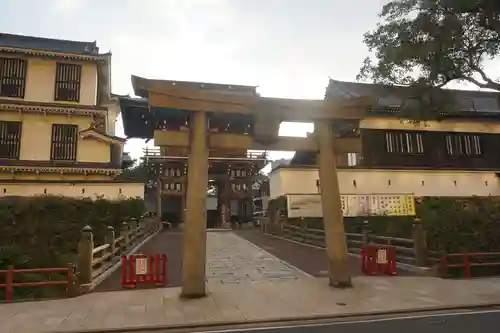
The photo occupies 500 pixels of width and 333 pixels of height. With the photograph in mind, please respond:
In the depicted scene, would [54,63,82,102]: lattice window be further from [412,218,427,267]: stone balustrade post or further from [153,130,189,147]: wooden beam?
[412,218,427,267]: stone balustrade post

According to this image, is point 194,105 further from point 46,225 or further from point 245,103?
point 46,225

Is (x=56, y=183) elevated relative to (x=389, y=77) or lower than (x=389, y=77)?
lower

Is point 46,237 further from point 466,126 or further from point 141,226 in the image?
point 466,126

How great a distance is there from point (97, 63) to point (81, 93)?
2.31 metres

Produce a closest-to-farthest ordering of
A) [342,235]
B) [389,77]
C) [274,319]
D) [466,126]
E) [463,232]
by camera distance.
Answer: [274,319], [342,235], [463,232], [389,77], [466,126]

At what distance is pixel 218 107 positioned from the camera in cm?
935

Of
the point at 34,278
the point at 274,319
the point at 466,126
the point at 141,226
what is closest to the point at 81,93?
the point at 141,226

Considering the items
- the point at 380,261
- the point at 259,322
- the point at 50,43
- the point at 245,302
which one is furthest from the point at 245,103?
the point at 50,43

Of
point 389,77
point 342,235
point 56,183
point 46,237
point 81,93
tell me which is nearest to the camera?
point 342,235

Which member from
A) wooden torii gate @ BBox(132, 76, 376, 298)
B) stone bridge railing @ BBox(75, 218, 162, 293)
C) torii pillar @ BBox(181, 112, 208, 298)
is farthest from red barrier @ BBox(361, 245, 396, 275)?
stone bridge railing @ BBox(75, 218, 162, 293)

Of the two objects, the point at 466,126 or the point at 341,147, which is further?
the point at 466,126

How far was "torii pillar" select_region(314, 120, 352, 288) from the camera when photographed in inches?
382

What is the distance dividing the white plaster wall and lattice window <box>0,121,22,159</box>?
1642 centimetres

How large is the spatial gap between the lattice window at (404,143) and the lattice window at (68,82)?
69.5ft
